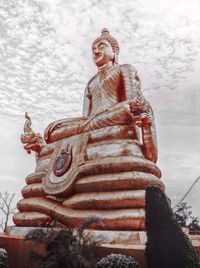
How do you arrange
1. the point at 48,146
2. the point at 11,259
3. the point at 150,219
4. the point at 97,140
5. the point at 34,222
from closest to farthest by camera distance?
1. the point at 150,219
2. the point at 11,259
3. the point at 34,222
4. the point at 97,140
5. the point at 48,146

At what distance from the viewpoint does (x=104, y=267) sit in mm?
3611

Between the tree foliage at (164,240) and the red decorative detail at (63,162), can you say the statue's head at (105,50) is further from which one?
the tree foliage at (164,240)

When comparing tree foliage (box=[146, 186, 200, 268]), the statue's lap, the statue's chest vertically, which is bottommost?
tree foliage (box=[146, 186, 200, 268])

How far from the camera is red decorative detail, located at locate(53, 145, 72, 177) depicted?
677 cm

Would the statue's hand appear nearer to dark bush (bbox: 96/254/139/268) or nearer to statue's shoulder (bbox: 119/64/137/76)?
statue's shoulder (bbox: 119/64/137/76)

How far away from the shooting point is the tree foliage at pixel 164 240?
11.3ft

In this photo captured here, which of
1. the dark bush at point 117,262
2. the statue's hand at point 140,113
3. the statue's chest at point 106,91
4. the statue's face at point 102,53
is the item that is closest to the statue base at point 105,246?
the dark bush at point 117,262

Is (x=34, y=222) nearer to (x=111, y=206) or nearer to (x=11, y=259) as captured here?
(x=11, y=259)

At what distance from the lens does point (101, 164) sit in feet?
19.8

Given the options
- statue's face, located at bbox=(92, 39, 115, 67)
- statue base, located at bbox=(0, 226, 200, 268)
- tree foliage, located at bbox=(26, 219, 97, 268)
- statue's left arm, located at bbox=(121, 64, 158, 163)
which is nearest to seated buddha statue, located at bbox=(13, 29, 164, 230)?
statue's left arm, located at bbox=(121, 64, 158, 163)

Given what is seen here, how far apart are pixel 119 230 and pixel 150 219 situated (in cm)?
149

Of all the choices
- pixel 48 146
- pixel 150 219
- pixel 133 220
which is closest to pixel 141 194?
pixel 133 220

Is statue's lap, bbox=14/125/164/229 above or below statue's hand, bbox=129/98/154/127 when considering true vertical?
below

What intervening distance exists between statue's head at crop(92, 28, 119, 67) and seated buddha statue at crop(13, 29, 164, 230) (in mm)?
477
